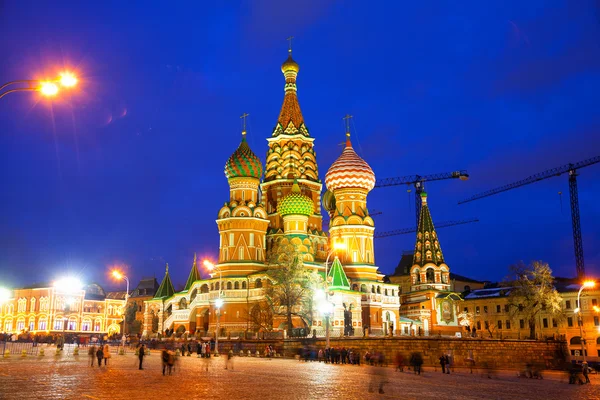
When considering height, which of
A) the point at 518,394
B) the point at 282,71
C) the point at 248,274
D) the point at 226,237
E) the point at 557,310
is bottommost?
the point at 518,394

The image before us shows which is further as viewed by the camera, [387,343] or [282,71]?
[282,71]

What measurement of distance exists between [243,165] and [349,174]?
12808 mm

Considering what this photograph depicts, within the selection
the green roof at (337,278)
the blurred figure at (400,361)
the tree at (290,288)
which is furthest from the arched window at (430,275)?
the blurred figure at (400,361)

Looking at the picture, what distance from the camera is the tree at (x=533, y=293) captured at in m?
59.3

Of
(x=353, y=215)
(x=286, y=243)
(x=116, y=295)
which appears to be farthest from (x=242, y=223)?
(x=116, y=295)

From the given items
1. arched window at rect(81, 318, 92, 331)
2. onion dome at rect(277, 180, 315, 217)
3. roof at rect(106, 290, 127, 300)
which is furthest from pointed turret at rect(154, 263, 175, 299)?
roof at rect(106, 290, 127, 300)

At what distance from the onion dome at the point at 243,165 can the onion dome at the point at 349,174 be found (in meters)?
9.15

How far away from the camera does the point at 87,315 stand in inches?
4139

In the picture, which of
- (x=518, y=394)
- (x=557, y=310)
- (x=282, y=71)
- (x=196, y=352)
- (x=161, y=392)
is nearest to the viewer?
(x=161, y=392)

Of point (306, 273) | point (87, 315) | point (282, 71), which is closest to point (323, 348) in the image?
point (306, 273)

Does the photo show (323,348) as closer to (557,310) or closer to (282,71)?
(557,310)

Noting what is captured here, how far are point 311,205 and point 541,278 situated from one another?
25327 millimetres

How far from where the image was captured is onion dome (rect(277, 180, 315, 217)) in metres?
69.1

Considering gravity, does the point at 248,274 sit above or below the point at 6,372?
above
